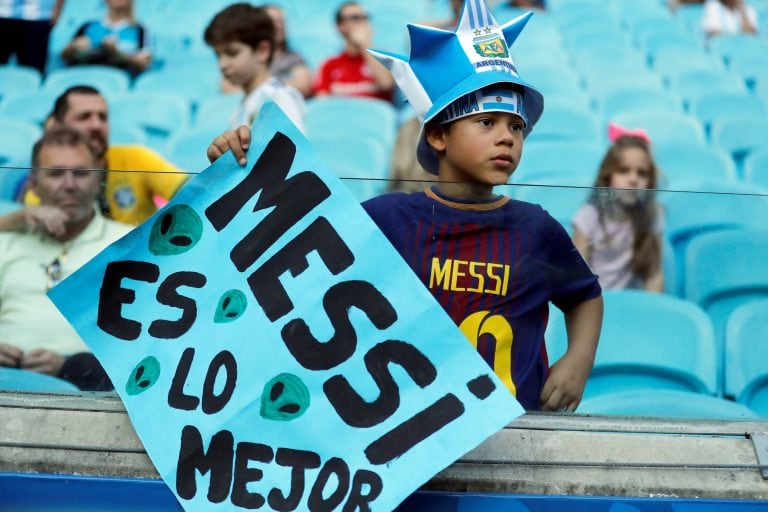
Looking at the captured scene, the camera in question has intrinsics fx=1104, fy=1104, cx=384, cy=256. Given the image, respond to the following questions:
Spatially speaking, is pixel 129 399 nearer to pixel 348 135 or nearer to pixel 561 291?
pixel 561 291

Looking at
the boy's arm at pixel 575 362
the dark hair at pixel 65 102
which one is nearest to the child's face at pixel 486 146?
the boy's arm at pixel 575 362

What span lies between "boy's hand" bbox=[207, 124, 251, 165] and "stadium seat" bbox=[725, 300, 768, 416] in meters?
1.17

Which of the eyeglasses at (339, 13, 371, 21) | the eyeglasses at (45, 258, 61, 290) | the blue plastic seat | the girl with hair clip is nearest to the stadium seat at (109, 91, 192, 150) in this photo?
the blue plastic seat

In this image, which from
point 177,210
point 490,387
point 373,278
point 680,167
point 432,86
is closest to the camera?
point 490,387

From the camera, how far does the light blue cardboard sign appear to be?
1.94 m

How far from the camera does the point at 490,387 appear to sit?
6.32 ft

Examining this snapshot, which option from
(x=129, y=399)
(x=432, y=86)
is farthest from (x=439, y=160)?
(x=129, y=399)

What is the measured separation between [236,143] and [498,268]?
0.58 metres

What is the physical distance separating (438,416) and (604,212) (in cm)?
66

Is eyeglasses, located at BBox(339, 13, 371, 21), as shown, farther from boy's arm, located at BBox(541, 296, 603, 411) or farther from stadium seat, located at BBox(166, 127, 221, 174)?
boy's arm, located at BBox(541, 296, 603, 411)

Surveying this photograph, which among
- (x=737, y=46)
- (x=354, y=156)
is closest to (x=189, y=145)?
(x=354, y=156)

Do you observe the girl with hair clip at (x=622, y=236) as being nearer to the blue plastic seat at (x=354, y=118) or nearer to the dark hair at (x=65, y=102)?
the dark hair at (x=65, y=102)

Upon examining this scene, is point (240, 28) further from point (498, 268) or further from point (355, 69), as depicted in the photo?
point (498, 268)

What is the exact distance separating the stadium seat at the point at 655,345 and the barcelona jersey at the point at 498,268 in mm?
192
